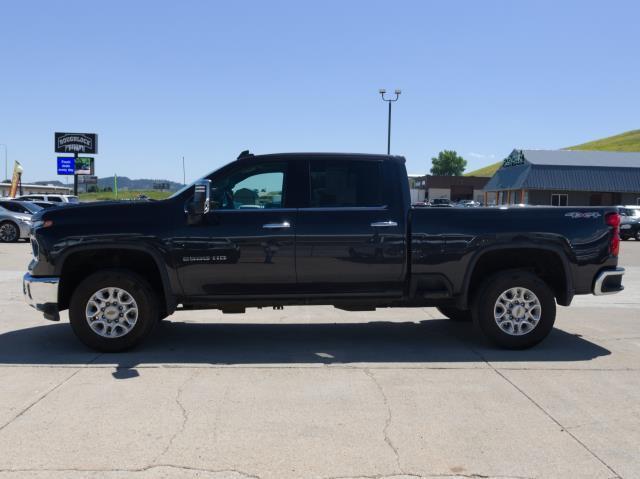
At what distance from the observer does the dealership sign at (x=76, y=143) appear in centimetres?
4782

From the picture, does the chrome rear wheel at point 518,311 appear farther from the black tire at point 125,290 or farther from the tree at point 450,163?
the tree at point 450,163

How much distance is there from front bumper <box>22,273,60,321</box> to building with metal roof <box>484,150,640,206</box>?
5007 cm

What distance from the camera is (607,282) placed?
20.3ft

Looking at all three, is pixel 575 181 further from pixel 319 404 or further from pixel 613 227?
pixel 319 404

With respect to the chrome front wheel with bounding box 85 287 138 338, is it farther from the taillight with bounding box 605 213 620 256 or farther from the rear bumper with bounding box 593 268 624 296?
the taillight with bounding box 605 213 620 256

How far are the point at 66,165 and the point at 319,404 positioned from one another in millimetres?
50638

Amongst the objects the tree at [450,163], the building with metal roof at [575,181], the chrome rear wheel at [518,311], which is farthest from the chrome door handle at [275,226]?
the tree at [450,163]

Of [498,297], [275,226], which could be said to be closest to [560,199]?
[498,297]

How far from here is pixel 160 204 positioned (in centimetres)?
589

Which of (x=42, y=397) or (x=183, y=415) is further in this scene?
(x=42, y=397)

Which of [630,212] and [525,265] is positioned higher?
Answer: [630,212]

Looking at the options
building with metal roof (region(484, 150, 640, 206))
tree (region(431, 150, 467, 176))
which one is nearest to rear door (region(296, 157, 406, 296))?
building with metal roof (region(484, 150, 640, 206))

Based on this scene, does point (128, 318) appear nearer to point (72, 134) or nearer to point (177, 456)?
point (177, 456)

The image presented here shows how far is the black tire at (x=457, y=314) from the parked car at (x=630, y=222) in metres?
24.1
